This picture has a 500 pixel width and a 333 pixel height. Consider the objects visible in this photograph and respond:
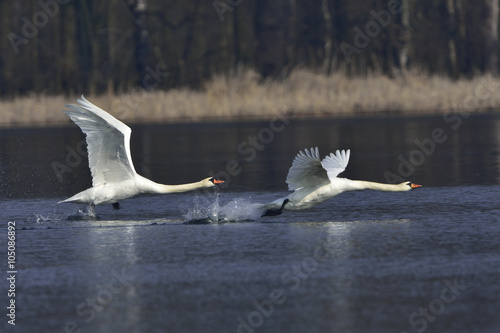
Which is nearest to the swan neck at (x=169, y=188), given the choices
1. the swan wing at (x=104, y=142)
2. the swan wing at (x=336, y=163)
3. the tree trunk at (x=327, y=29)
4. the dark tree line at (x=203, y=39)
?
the swan wing at (x=104, y=142)

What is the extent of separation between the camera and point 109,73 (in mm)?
48250

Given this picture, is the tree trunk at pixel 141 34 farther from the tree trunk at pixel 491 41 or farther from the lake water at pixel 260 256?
the lake water at pixel 260 256

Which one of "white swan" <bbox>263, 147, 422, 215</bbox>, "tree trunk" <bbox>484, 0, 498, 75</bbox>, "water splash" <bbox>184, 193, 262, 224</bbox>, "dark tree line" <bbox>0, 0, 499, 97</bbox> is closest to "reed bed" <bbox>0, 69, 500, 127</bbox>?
"tree trunk" <bbox>484, 0, 498, 75</bbox>

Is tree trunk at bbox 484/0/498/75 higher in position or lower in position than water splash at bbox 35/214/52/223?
higher

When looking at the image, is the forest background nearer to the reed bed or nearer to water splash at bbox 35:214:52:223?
the reed bed

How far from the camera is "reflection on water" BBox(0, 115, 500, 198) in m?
16.2

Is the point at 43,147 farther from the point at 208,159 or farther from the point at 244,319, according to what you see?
the point at 244,319

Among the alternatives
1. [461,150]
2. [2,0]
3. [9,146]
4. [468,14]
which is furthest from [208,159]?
[468,14]

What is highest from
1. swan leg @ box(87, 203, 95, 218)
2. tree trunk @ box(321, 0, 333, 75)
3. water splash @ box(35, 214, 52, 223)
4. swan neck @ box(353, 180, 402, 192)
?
tree trunk @ box(321, 0, 333, 75)

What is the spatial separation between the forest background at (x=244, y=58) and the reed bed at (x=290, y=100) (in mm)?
41

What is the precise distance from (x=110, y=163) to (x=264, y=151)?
31.4 feet

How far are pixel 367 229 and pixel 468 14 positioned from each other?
133 feet

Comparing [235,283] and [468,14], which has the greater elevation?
[468,14]

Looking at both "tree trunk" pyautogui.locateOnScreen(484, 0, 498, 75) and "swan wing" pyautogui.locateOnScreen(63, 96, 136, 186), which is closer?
"swan wing" pyautogui.locateOnScreen(63, 96, 136, 186)
